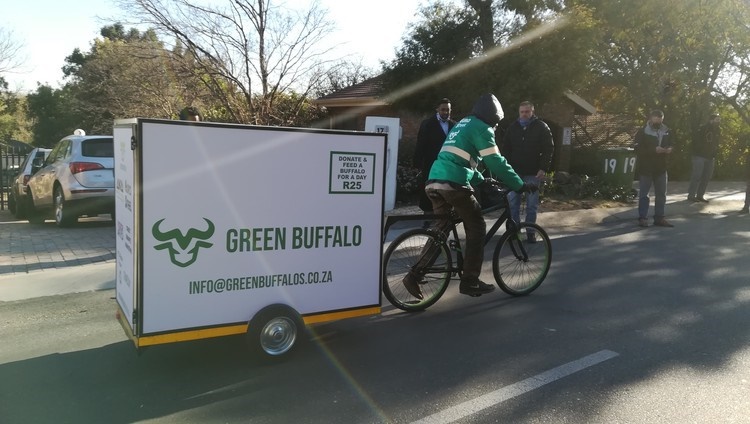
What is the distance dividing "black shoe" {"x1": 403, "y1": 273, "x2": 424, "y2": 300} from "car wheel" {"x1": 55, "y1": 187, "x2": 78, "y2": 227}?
7347 mm

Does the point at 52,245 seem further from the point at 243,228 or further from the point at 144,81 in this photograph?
the point at 144,81

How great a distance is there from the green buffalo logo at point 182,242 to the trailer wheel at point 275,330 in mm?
634

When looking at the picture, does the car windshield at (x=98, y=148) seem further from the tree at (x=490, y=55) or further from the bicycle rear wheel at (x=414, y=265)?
the tree at (x=490, y=55)

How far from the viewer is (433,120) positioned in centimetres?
832

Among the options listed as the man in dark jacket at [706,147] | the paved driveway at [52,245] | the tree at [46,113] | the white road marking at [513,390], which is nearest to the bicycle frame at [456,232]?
the white road marking at [513,390]

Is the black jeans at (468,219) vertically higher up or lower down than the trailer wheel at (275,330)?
higher up

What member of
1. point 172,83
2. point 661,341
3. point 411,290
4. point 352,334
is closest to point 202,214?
point 352,334

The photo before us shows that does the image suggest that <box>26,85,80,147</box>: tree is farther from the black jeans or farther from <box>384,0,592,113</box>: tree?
the black jeans

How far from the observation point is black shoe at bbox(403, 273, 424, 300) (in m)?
5.52

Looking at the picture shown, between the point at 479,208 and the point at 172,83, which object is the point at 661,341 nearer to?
the point at 479,208

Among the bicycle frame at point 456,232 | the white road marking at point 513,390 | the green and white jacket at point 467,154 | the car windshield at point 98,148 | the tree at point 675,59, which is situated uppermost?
the tree at point 675,59

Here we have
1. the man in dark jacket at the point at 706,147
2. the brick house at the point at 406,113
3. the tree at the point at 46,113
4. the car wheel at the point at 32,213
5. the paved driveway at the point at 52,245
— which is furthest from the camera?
the tree at the point at 46,113

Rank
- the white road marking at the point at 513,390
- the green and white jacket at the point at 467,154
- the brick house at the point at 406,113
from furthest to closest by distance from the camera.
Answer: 1. the brick house at the point at 406,113
2. the green and white jacket at the point at 467,154
3. the white road marking at the point at 513,390

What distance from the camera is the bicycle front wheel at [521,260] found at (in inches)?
234
